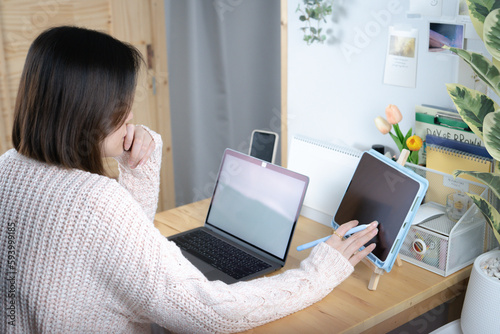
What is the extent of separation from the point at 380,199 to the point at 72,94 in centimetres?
73

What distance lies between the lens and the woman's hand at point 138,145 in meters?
1.36

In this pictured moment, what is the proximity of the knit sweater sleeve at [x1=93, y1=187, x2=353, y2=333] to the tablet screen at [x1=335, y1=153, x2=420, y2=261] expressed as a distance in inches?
10.5

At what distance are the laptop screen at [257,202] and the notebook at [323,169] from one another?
0.63 ft

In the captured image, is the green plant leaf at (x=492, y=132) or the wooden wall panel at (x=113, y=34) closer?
the green plant leaf at (x=492, y=132)

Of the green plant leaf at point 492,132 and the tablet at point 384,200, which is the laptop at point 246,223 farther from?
the green plant leaf at point 492,132

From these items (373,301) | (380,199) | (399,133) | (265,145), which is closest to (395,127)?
(399,133)

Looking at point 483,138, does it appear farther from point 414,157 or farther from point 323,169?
point 323,169

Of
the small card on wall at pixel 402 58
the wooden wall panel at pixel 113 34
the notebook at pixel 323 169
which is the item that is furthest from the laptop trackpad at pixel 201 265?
the wooden wall panel at pixel 113 34

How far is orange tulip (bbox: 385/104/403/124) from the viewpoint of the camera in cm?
147

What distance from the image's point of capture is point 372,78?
1.60 meters

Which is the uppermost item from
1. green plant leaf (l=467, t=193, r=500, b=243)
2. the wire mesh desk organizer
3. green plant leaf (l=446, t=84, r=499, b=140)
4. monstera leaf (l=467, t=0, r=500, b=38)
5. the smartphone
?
monstera leaf (l=467, t=0, r=500, b=38)

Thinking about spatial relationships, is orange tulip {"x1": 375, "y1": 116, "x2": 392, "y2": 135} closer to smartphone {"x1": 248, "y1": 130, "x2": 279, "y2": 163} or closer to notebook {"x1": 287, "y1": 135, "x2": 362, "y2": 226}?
notebook {"x1": 287, "y1": 135, "x2": 362, "y2": 226}

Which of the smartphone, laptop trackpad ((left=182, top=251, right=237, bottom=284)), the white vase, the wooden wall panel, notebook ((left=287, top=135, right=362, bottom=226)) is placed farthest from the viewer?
the wooden wall panel

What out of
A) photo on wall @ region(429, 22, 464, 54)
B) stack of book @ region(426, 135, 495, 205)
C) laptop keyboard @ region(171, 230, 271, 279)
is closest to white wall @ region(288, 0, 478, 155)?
photo on wall @ region(429, 22, 464, 54)
